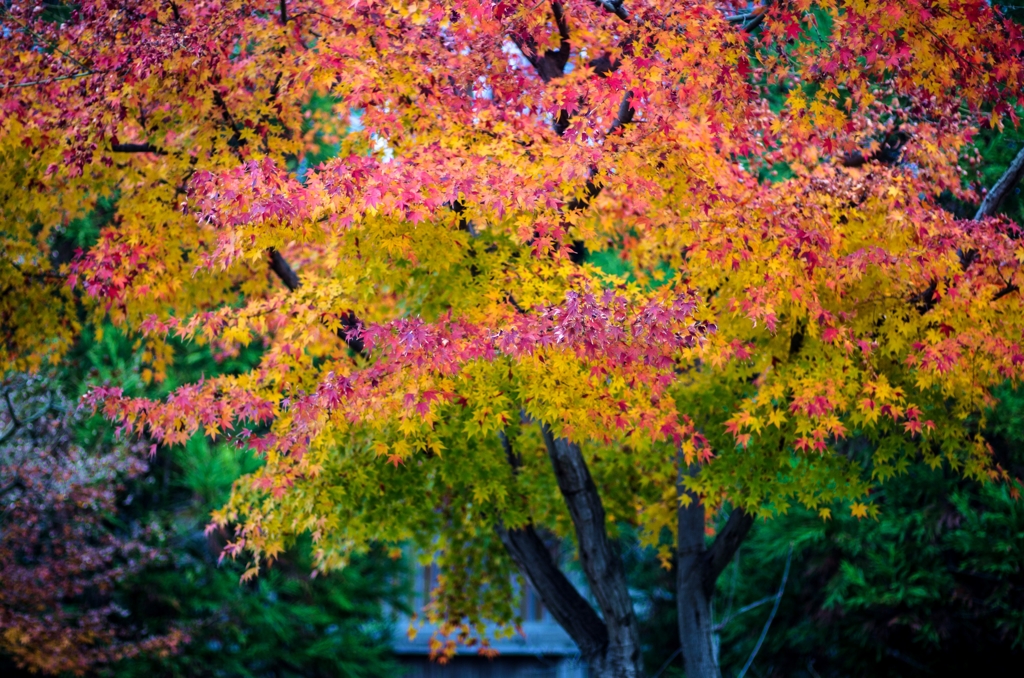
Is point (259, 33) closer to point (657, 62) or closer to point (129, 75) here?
point (129, 75)

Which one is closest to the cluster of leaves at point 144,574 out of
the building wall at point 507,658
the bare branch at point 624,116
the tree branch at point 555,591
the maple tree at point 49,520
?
the maple tree at point 49,520

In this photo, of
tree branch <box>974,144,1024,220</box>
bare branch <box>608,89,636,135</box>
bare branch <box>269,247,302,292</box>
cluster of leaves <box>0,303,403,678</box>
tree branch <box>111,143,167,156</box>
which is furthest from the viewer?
cluster of leaves <box>0,303,403,678</box>

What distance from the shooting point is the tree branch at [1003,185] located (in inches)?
243

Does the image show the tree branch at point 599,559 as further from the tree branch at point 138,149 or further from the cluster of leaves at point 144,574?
the cluster of leaves at point 144,574

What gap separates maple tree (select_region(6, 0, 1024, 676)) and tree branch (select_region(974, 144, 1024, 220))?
0.22ft

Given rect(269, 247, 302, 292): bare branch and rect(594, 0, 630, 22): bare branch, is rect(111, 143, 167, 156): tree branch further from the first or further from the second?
rect(594, 0, 630, 22): bare branch

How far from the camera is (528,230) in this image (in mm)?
5465

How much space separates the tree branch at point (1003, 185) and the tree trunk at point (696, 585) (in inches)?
115

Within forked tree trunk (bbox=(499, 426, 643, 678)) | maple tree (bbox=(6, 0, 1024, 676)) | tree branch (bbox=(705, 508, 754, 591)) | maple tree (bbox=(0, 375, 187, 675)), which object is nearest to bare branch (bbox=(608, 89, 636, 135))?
maple tree (bbox=(6, 0, 1024, 676))

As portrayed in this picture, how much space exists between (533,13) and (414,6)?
76 cm

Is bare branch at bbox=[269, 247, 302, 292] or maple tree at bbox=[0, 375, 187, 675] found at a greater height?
bare branch at bbox=[269, 247, 302, 292]

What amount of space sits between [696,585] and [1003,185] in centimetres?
381

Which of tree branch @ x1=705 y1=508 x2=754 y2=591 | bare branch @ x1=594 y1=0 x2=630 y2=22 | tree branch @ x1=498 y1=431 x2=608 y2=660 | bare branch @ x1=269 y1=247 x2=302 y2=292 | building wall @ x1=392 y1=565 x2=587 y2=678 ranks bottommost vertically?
building wall @ x1=392 y1=565 x2=587 y2=678

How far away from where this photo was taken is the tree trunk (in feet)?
24.3
